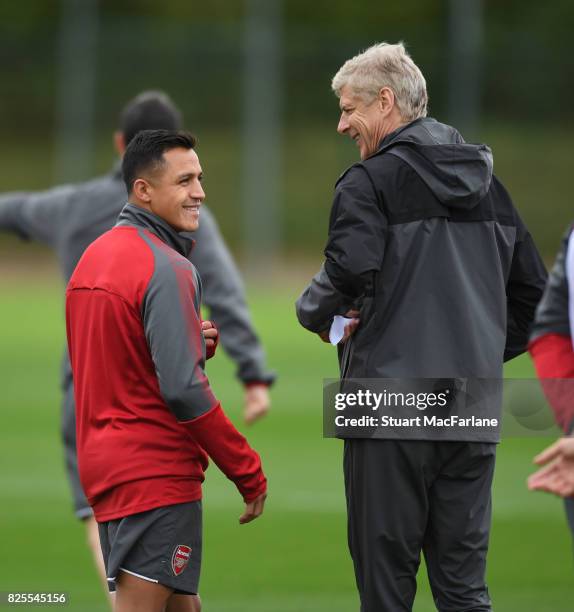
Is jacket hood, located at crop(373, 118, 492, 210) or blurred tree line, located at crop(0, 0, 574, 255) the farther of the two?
blurred tree line, located at crop(0, 0, 574, 255)

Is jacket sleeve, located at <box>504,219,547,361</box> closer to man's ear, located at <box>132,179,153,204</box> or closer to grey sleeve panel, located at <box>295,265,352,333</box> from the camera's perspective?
grey sleeve panel, located at <box>295,265,352,333</box>

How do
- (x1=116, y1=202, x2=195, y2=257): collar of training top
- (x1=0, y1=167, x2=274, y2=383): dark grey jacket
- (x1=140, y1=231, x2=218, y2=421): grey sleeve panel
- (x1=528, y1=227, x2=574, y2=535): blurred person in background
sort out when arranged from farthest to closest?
(x1=0, y1=167, x2=274, y2=383): dark grey jacket
(x1=528, y1=227, x2=574, y2=535): blurred person in background
(x1=116, y1=202, x2=195, y2=257): collar of training top
(x1=140, y1=231, x2=218, y2=421): grey sleeve panel

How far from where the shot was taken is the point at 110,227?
6211 mm

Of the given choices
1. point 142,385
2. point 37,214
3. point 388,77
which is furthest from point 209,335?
point 37,214

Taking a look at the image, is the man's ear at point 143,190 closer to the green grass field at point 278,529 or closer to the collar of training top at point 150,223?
the collar of training top at point 150,223

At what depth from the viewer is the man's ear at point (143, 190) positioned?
169 inches

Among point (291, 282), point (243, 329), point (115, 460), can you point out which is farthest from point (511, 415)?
point (291, 282)

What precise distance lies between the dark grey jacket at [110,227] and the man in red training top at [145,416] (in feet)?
6.86

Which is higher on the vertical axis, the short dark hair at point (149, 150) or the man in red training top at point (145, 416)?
the short dark hair at point (149, 150)

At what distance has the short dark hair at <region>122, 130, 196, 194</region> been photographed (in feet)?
14.0

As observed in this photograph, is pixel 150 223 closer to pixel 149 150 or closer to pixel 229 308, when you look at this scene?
pixel 149 150

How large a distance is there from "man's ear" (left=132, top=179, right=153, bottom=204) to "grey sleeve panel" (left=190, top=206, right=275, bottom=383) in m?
2.03

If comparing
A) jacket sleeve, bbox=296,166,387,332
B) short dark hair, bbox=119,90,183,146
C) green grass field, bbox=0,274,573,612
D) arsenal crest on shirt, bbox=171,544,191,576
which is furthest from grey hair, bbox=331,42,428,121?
green grass field, bbox=0,274,573,612

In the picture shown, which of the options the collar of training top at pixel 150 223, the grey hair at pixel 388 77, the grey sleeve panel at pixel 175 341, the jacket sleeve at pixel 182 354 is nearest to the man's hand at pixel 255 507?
the jacket sleeve at pixel 182 354
